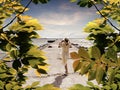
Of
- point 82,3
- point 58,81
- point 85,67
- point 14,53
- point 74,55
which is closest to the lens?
point 74,55

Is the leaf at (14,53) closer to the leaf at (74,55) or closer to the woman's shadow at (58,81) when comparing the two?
the leaf at (74,55)

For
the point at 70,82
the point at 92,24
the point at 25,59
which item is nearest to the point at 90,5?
the point at 92,24

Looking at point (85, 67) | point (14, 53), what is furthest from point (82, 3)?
point (85, 67)

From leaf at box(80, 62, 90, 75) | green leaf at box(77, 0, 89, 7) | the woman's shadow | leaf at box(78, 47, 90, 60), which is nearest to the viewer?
leaf at box(78, 47, 90, 60)

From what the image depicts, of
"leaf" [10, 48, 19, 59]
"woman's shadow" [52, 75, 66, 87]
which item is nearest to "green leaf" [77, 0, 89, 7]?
"leaf" [10, 48, 19, 59]

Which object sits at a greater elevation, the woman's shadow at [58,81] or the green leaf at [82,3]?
the green leaf at [82,3]

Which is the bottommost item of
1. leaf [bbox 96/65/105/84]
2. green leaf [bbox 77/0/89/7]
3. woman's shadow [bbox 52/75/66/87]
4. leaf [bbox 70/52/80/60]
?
woman's shadow [bbox 52/75/66/87]

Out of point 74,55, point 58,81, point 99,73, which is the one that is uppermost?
point 74,55

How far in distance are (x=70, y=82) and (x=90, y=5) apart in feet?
34.1

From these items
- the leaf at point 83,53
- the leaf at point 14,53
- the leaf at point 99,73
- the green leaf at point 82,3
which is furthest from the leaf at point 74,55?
the green leaf at point 82,3

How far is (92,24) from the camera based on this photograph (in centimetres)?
292

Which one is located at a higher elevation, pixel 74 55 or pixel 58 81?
pixel 74 55

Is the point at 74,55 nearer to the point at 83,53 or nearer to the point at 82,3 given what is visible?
the point at 83,53

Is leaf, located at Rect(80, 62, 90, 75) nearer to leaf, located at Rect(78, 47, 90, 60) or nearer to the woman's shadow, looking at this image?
leaf, located at Rect(78, 47, 90, 60)
